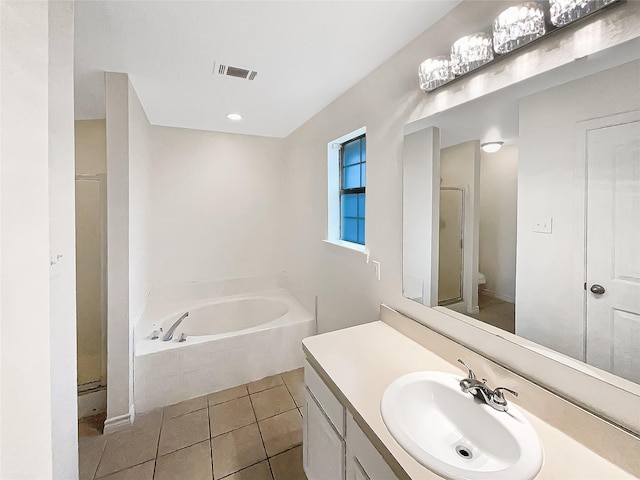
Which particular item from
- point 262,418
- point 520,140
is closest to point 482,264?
point 520,140

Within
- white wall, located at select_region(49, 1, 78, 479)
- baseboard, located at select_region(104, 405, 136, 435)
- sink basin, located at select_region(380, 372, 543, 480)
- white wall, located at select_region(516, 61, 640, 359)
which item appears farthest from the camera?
baseboard, located at select_region(104, 405, 136, 435)

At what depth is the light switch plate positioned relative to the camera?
0.94 metres

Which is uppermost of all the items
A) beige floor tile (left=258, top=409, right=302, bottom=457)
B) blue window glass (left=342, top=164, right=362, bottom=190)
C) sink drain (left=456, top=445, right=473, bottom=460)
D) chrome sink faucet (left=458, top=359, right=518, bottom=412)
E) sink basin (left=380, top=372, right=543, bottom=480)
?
blue window glass (left=342, top=164, right=362, bottom=190)

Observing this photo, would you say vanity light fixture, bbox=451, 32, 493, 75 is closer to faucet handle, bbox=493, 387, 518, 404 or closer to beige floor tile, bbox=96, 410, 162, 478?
faucet handle, bbox=493, 387, 518, 404

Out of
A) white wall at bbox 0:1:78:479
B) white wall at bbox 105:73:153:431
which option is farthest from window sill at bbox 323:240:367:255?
white wall at bbox 0:1:78:479

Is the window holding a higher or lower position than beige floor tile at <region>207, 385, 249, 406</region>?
higher

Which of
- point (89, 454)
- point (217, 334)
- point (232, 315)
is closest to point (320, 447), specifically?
point (89, 454)

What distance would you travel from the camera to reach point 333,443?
110 cm

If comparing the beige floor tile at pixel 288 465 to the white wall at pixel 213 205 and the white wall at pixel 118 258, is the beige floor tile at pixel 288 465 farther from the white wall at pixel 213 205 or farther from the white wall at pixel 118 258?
the white wall at pixel 213 205

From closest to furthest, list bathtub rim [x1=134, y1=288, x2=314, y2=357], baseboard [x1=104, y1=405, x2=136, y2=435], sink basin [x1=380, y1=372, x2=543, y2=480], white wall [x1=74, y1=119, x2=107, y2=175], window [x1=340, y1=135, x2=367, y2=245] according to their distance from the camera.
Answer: sink basin [x1=380, y1=372, x2=543, y2=480]
baseboard [x1=104, y1=405, x2=136, y2=435]
bathtub rim [x1=134, y1=288, x2=314, y2=357]
window [x1=340, y1=135, x2=367, y2=245]
white wall [x1=74, y1=119, x2=107, y2=175]

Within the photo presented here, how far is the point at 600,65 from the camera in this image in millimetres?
817

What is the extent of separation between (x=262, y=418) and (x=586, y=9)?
2.59 meters

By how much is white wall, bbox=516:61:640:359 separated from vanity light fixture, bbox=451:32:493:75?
10.2 inches

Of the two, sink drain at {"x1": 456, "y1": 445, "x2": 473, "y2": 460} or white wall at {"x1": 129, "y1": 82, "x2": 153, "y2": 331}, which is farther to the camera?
white wall at {"x1": 129, "y1": 82, "x2": 153, "y2": 331}
